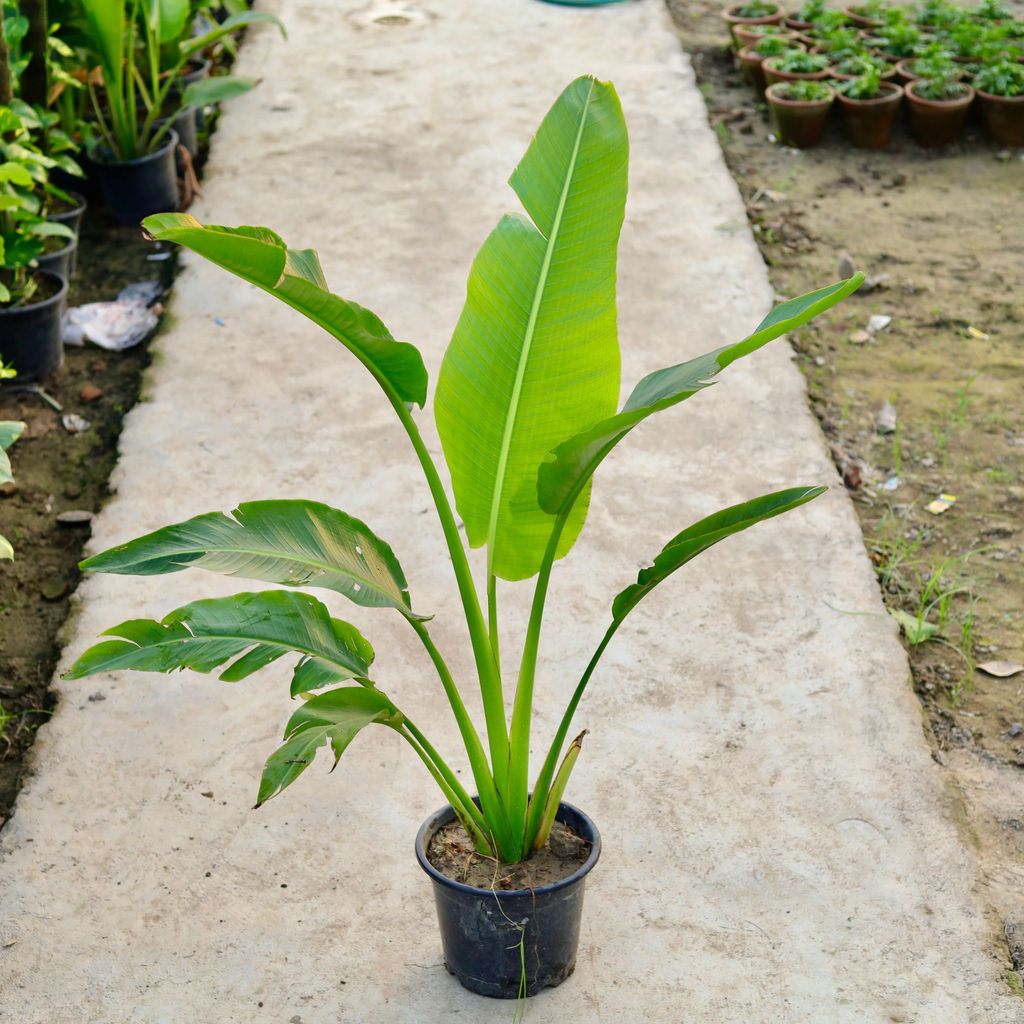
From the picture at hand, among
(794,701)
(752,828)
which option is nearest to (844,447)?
(794,701)

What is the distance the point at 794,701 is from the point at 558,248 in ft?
4.19

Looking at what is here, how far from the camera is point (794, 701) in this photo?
9.62 ft

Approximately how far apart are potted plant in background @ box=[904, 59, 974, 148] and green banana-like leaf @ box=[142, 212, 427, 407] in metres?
4.45

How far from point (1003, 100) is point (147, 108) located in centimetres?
358

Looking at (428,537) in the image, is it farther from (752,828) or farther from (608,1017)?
(608,1017)

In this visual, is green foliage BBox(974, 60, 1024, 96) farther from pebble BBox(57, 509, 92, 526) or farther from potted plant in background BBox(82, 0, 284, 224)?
pebble BBox(57, 509, 92, 526)

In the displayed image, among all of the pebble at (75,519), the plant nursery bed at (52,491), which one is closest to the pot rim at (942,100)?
the plant nursery bed at (52,491)

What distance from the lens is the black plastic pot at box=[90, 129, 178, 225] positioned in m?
4.89

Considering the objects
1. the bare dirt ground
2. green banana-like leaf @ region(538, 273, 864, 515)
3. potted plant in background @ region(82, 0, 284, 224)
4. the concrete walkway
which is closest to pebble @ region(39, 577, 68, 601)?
the concrete walkway

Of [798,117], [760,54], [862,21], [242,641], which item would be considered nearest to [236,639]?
[242,641]

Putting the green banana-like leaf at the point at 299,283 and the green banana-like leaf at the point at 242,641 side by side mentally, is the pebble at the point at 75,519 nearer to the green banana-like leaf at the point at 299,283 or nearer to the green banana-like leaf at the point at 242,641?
the green banana-like leaf at the point at 242,641

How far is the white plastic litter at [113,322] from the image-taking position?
4.37 meters

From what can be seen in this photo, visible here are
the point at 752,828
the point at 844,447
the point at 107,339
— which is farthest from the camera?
the point at 107,339

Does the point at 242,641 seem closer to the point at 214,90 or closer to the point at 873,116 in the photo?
the point at 214,90
